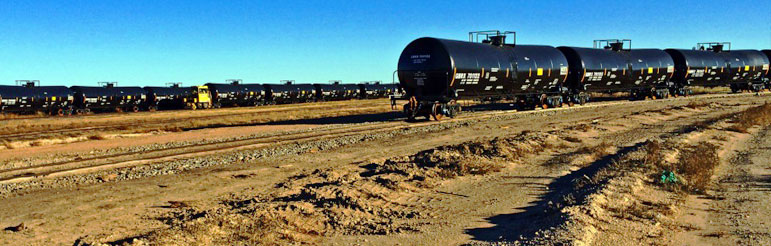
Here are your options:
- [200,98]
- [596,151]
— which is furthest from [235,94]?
[596,151]

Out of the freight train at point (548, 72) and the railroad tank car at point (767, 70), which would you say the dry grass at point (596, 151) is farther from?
the railroad tank car at point (767, 70)

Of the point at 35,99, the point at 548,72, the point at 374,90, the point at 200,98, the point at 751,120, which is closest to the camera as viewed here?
the point at 751,120

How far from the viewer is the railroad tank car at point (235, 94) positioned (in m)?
58.6

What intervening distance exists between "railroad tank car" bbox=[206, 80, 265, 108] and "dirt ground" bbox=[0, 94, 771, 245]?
40.9 m

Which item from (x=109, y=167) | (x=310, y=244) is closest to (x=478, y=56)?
(x=109, y=167)

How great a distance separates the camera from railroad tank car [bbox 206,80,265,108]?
58.6 metres

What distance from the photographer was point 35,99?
46.3 meters

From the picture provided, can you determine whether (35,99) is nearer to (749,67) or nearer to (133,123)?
(133,123)

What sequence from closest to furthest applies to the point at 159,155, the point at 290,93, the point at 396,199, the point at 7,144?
the point at 396,199, the point at 159,155, the point at 7,144, the point at 290,93

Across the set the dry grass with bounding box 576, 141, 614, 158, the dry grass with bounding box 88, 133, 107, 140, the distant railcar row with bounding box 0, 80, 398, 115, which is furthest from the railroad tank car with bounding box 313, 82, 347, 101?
the dry grass with bounding box 576, 141, 614, 158

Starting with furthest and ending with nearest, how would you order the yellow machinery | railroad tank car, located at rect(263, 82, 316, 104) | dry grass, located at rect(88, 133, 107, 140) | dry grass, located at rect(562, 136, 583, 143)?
railroad tank car, located at rect(263, 82, 316, 104)
the yellow machinery
dry grass, located at rect(88, 133, 107, 140)
dry grass, located at rect(562, 136, 583, 143)

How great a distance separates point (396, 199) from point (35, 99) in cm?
4715

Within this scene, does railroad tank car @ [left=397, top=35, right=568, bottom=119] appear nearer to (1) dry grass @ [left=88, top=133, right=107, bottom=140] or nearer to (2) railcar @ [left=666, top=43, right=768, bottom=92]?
(1) dry grass @ [left=88, top=133, right=107, bottom=140]

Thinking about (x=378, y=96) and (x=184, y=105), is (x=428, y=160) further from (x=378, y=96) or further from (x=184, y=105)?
(x=378, y=96)
